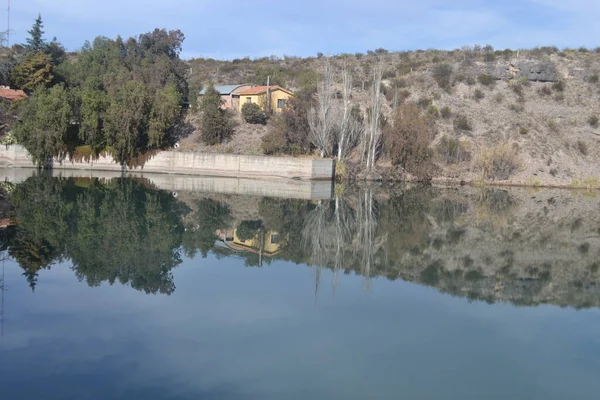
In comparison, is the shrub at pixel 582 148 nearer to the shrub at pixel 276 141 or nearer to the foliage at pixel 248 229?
the shrub at pixel 276 141

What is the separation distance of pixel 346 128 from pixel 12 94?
29.5 meters

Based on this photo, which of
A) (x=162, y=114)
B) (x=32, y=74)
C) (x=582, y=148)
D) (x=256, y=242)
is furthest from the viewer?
(x=32, y=74)

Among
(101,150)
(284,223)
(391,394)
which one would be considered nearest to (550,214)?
(284,223)

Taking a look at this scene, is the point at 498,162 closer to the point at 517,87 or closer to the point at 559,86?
the point at 517,87

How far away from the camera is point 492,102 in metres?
61.1

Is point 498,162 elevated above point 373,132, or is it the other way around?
point 373,132

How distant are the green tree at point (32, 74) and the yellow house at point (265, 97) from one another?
18764mm

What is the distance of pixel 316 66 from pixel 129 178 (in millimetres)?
44945

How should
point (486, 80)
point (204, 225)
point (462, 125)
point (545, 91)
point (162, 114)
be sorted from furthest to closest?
point (486, 80) < point (545, 91) < point (462, 125) < point (162, 114) < point (204, 225)

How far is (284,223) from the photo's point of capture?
79.4ft

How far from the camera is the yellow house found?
56.4 metres

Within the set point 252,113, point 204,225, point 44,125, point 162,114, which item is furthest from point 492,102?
point 204,225

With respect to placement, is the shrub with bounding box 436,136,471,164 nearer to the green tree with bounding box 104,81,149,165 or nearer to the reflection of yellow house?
the green tree with bounding box 104,81,149,165

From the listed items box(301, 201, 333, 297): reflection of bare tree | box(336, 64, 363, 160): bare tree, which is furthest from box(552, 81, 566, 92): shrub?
box(301, 201, 333, 297): reflection of bare tree
